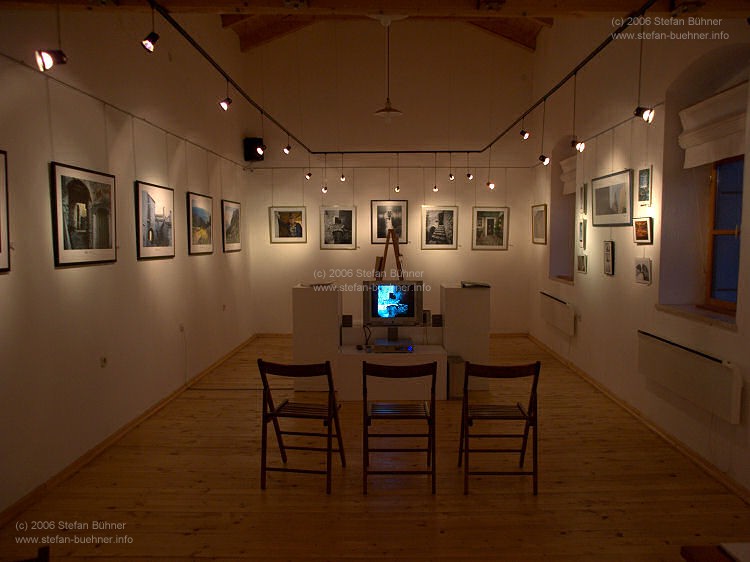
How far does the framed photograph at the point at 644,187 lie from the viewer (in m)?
5.16

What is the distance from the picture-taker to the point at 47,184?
3875 millimetres

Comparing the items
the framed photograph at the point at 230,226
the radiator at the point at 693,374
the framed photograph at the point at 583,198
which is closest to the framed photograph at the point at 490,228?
the framed photograph at the point at 583,198

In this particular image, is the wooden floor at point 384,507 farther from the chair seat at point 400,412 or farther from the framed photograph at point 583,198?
the framed photograph at point 583,198

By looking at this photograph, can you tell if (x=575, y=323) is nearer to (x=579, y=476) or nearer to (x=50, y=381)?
(x=579, y=476)

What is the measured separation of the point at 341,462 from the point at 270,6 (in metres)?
3.73

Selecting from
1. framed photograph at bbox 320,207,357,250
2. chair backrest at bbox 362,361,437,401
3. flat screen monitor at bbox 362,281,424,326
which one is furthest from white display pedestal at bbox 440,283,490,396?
framed photograph at bbox 320,207,357,250

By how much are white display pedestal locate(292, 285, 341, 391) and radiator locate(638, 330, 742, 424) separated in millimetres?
3476

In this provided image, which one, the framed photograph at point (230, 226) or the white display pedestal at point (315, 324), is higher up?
the framed photograph at point (230, 226)

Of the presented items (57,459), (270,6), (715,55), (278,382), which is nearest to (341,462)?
(57,459)

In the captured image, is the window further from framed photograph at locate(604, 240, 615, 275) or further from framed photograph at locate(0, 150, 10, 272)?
framed photograph at locate(0, 150, 10, 272)

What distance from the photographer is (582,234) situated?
278 inches

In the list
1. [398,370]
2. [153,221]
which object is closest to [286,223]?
[153,221]

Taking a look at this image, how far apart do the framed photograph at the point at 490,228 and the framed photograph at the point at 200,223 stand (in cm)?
513

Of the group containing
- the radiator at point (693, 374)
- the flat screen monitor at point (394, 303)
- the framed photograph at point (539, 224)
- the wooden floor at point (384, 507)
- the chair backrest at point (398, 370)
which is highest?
the framed photograph at point (539, 224)
